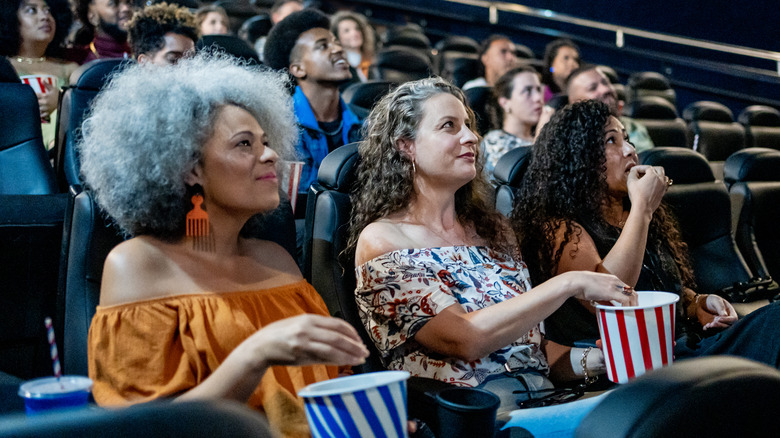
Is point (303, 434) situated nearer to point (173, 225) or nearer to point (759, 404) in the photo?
point (173, 225)

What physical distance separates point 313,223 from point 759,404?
1.22 m

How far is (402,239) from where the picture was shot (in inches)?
65.8

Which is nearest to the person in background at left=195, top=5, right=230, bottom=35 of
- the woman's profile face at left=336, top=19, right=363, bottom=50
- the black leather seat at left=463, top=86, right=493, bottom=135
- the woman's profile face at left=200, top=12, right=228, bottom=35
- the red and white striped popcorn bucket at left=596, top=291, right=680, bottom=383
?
the woman's profile face at left=200, top=12, right=228, bottom=35

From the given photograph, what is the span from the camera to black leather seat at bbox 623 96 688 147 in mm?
4285

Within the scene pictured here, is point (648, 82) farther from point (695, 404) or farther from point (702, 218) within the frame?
point (695, 404)

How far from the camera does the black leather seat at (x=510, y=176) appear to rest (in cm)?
220

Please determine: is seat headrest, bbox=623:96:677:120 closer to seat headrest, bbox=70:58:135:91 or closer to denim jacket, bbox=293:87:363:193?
denim jacket, bbox=293:87:363:193

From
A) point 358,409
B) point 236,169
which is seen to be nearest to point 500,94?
point 236,169

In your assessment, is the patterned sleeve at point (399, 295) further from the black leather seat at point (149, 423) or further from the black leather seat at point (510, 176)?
the black leather seat at point (149, 423)

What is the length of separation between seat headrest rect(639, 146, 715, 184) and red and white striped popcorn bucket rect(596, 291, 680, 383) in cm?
113

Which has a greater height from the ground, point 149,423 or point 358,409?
point 149,423

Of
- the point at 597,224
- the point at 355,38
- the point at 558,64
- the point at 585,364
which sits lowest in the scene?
the point at 585,364

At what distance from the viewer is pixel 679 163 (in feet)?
7.97

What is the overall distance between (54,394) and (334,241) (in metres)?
0.90
